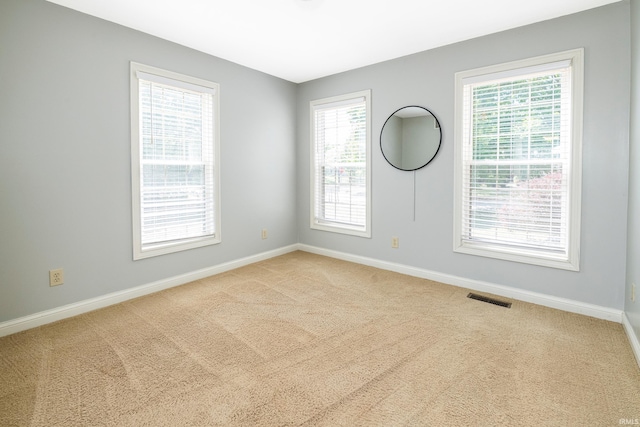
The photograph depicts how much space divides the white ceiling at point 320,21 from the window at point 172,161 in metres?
0.46

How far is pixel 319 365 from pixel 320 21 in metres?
2.74

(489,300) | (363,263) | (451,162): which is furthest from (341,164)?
(489,300)

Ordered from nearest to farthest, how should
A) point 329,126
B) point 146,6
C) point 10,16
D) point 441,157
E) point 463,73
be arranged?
point 10,16, point 146,6, point 463,73, point 441,157, point 329,126

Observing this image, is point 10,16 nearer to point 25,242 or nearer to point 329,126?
point 25,242

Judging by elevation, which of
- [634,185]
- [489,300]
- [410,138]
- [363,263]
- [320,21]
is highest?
[320,21]

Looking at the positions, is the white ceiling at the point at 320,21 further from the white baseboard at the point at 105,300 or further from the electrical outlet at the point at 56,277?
the white baseboard at the point at 105,300

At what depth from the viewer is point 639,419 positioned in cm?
157

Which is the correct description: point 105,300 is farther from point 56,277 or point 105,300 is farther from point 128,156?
point 128,156

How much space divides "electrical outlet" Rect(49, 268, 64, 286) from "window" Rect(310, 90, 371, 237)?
2904 millimetres

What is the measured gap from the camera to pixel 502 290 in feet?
10.4

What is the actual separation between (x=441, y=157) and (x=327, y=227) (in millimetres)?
1805

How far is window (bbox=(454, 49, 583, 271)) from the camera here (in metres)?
2.78

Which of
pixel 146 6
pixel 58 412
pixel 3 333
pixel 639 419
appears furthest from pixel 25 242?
pixel 639 419

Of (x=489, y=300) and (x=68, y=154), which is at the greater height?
(x=68, y=154)
